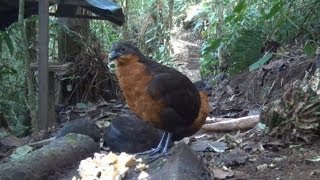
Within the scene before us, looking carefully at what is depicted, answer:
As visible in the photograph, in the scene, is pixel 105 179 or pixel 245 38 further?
pixel 245 38

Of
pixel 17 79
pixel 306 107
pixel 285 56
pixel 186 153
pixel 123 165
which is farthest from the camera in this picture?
pixel 17 79

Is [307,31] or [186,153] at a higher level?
[307,31]

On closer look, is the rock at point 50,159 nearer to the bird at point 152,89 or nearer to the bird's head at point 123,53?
the bird at point 152,89

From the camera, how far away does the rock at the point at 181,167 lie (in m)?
2.80

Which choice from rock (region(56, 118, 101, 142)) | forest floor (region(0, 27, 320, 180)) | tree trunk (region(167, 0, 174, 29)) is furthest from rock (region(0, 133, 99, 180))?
tree trunk (region(167, 0, 174, 29))

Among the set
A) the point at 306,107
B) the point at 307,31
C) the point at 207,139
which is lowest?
the point at 207,139

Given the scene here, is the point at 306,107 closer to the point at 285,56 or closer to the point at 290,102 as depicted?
the point at 290,102

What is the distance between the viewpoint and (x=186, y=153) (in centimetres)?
320

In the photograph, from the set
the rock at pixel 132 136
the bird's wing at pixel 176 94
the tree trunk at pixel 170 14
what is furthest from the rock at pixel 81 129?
the tree trunk at pixel 170 14

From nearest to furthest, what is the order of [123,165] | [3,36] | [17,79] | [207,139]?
[123,165] < [207,139] < [3,36] < [17,79]

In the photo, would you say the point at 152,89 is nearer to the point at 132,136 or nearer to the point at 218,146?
the point at 132,136

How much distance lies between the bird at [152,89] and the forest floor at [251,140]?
0.45 metres

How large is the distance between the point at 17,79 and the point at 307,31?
4998 millimetres

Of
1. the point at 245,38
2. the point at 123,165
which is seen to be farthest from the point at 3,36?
the point at 123,165
